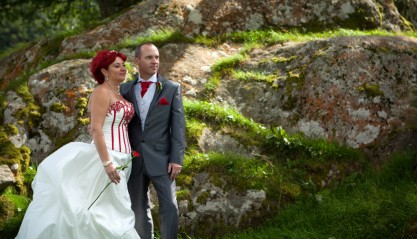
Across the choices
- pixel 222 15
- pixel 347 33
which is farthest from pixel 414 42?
pixel 222 15

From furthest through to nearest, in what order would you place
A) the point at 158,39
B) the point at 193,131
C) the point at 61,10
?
the point at 61,10
the point at 158,39
the point at 193,131

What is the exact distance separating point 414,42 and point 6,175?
704 centimetres

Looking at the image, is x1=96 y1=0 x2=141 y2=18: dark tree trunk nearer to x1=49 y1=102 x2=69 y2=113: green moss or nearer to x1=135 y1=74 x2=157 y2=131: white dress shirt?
x1=49 y1=102 x2=69 y2=113: green moss

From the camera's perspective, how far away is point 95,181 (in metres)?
5.59

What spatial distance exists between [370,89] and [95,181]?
15.4 ft

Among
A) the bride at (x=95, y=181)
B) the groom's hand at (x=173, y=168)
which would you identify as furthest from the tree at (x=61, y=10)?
the groom's hand at (x=173, y=168)

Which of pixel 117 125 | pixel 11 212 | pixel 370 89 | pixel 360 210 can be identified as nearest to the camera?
pixel 117 125

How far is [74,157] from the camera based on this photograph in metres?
5.61

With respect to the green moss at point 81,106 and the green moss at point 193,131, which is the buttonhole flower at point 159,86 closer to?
the green moss at point 193,131

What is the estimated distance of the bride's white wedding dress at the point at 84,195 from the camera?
5344 mm

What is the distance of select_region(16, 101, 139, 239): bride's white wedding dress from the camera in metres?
5.34

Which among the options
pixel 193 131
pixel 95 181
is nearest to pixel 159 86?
pixel 95 181

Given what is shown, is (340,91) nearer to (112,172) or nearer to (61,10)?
(112,172)

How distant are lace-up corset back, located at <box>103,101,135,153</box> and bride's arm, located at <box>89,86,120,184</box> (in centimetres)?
9
